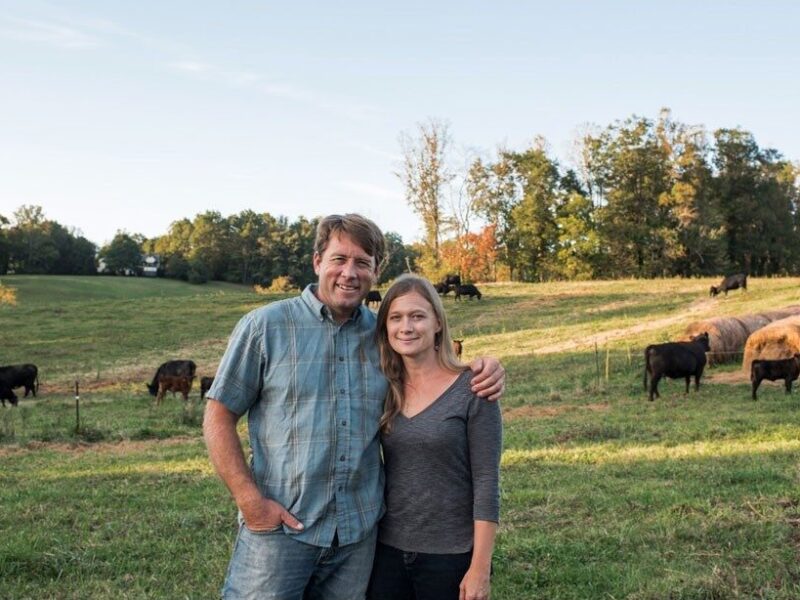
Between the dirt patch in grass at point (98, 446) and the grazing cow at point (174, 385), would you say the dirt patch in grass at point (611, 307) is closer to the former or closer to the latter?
the grazing cow at point (174, 385)

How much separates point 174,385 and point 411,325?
18.6 meters

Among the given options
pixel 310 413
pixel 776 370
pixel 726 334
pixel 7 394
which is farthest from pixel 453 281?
pixel 310 413

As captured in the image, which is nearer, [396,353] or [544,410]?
[396,353]

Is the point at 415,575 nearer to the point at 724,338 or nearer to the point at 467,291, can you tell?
the point at 724,338

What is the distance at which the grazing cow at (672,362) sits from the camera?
16.3 m

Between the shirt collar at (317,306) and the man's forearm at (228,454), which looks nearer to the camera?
the man's forearm at (228,454)

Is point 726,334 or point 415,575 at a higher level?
point 415,575

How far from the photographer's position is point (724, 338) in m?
20.3

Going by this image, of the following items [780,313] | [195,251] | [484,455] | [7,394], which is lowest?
[7,394]

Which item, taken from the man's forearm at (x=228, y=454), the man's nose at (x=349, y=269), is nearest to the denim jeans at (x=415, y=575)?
the man's forearm at (x=228, y=454)

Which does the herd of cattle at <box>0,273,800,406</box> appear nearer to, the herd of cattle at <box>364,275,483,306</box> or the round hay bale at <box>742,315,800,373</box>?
the round hay bale at <box>742,315,800,373</box>

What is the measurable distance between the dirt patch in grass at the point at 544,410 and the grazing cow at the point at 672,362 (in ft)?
4.74

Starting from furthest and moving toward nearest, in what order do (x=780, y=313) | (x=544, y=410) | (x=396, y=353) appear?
1. (x=780, y=313)
2. (x=544, y=410)
3. (x=396, y=353)

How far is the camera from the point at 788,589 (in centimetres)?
486
